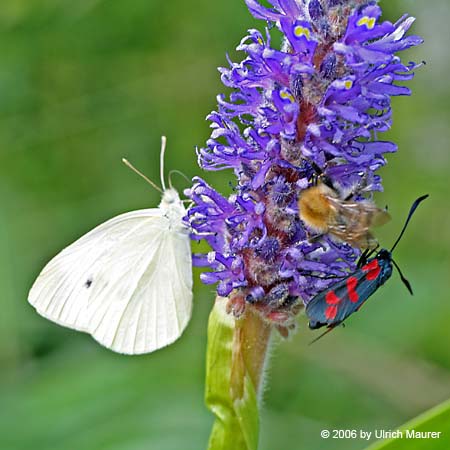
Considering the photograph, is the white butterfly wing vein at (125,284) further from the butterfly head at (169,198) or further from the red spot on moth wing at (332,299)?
the red spot on moth wing at (332,299)

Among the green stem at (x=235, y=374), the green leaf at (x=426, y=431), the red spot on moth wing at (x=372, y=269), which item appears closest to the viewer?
the green leaf at (x=426, y=431)

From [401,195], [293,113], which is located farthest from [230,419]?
[401,195]

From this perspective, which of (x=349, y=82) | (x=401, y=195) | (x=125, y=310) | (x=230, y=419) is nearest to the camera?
(x=349, y=82)

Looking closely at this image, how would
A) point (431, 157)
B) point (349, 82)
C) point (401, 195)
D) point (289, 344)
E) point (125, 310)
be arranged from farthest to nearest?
point (431, 157) → point (401, 195) → point (289, 344) → point (125, 310) → point (349, 82)

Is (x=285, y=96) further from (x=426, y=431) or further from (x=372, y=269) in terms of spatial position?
(x=426, y=431)

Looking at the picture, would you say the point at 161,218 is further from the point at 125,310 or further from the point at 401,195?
the point at 401,195

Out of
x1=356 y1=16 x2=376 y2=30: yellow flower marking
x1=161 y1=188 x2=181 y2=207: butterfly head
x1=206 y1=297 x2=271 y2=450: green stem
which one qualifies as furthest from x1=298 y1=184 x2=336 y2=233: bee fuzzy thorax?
x1=161 y1=188 x2=181 y2=207: butterfly head

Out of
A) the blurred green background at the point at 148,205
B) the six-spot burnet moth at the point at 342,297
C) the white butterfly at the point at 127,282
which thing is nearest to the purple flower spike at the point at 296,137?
the six-spot burnet moth at the point at 342,297

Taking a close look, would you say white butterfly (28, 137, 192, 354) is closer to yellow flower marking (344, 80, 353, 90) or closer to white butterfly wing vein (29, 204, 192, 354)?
white butterfly wing vein (29, 204, 192, 354)
